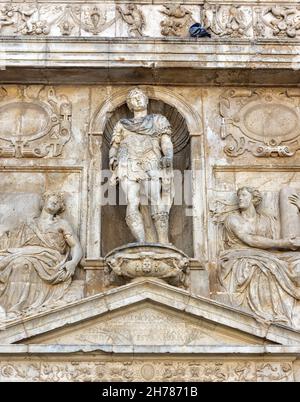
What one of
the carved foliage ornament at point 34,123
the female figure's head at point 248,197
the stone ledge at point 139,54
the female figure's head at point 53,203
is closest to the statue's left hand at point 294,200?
the female figure's head at point 248,197

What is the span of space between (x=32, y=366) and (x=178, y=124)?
3.80 metres

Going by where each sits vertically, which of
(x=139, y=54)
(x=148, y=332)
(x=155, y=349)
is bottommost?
(x=155, y=349)

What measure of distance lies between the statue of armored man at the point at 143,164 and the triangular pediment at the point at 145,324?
87 cm

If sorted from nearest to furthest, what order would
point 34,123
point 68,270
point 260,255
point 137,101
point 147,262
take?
point 147,262 → point 68,270 → point 260,255 → point 137,101 → point 34,123

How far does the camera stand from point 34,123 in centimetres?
1293

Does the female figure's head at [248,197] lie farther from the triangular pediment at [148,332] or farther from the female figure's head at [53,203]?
the female figure's head at [53,203]

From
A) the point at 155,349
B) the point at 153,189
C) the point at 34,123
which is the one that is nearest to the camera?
the point at 155,349

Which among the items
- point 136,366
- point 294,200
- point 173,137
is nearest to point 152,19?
point 173,137

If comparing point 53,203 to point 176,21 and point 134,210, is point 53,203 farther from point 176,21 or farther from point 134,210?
point 176,21

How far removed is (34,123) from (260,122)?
2809 millimetres

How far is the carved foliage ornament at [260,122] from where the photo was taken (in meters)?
12.8

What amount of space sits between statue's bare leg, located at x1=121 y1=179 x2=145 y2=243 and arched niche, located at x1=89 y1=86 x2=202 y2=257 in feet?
1.23

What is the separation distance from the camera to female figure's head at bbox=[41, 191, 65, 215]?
1213 centimetres
